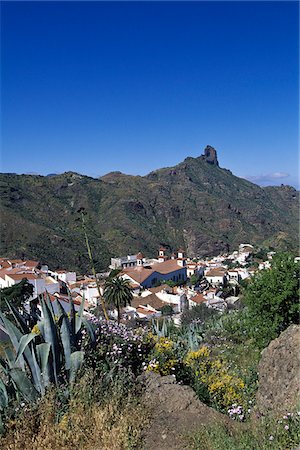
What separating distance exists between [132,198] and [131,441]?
123m

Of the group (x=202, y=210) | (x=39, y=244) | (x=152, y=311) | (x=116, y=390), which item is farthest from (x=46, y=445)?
(x=202, y=210)

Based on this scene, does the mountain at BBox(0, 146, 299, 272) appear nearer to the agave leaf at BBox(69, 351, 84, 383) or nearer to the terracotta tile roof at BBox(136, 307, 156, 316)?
the terracotta tile roof at BBox(136, 307, 156, 316)

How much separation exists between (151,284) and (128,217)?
53.0 m

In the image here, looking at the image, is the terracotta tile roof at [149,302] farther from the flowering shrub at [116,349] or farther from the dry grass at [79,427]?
the dry grass at [79,427]

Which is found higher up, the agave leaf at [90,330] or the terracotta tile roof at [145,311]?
the agave leaf at [90,330]

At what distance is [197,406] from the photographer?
4.11 meters

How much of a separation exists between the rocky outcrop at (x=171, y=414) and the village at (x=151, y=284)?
25.1m

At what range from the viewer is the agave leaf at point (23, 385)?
4121mm

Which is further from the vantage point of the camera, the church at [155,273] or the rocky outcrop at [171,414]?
the church at [155,273]

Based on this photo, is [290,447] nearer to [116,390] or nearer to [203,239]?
[116,390]

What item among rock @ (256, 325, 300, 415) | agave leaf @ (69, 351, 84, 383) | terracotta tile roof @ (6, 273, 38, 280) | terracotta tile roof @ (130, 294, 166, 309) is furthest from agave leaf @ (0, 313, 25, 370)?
terracotta tile roof @ (6, 273, 38, 280)

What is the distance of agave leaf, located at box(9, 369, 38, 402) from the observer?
412 centimetres

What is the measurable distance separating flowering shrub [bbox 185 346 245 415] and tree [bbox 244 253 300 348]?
229 inches

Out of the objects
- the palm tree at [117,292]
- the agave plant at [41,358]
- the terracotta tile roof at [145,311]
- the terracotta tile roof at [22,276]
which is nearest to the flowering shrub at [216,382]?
the agave plant at [41,358]
